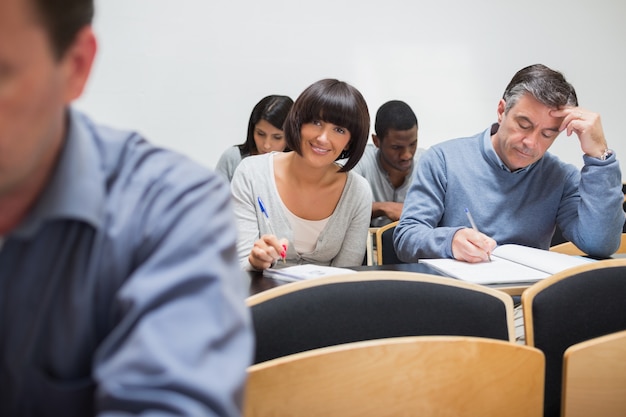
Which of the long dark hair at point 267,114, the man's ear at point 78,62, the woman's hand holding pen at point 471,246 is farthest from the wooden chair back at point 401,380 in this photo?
the long dark hair at point 267,114

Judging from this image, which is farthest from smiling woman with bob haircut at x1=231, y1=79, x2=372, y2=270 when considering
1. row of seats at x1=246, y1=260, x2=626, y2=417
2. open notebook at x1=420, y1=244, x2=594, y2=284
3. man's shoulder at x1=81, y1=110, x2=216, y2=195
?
man's shoulder at x1=81, y1=110, x2=216, y2=195

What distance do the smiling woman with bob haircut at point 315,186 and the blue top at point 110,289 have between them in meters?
1.39

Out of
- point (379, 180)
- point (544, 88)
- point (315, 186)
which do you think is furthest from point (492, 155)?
point (379, 180)

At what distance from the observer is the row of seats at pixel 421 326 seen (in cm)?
82

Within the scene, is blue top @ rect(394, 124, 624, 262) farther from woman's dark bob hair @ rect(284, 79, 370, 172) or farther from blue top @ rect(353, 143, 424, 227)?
blue top @ rect(353, 143, 424, 227)

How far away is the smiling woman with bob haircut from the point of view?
6.68 feet

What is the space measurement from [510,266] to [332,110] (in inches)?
35.1

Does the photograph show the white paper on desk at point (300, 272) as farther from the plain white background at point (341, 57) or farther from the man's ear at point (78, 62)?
the plain white background at point (341, 57)

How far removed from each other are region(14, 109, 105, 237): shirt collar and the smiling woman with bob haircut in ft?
4.54

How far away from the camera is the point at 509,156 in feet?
6.41

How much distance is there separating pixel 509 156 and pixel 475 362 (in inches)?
48.9

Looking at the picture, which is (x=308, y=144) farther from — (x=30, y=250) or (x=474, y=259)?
(x=30, y=250)

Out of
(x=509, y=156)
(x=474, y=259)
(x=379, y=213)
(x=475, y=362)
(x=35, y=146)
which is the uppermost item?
(x=35, y=146)

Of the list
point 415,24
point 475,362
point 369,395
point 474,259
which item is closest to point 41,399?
point 369,395
